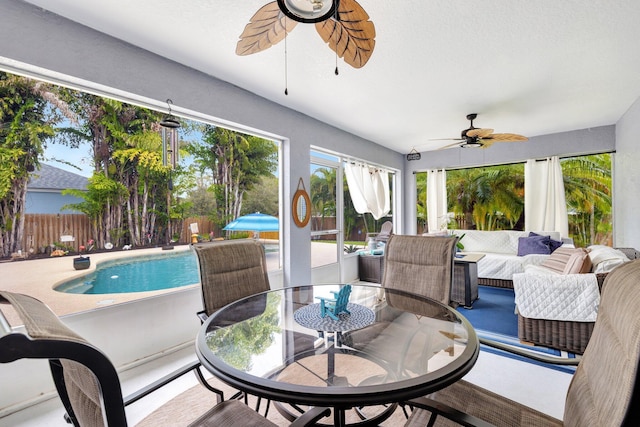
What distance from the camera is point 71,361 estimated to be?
0.70m

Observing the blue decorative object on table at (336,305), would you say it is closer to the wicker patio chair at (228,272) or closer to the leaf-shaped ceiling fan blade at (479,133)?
Result: the wicker patio chair at (228,272)

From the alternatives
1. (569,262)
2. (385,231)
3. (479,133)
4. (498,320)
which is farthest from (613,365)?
(385,231)

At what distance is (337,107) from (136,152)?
227 centimetres

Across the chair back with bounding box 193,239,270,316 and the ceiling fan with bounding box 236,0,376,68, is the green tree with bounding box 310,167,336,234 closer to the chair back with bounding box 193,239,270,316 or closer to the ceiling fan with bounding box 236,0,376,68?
the chair back with bounding box 193,239,270,316

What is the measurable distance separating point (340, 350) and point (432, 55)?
2.42 metres

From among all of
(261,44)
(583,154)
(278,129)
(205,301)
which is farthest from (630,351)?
(583,154)

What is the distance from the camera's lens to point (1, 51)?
5.88ft

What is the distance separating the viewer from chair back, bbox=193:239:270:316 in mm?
1921

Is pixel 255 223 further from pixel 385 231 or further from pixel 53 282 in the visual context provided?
pixel 385 231

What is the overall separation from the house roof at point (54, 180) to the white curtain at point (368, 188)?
3.69m

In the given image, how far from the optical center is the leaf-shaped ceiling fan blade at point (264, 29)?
5.30 feet

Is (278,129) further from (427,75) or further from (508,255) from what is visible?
(508,255)

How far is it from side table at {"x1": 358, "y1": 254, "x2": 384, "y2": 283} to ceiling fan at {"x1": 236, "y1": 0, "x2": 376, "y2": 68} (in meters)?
3.67

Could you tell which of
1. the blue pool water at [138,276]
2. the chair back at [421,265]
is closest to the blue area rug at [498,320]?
the chair back at [421,265]
